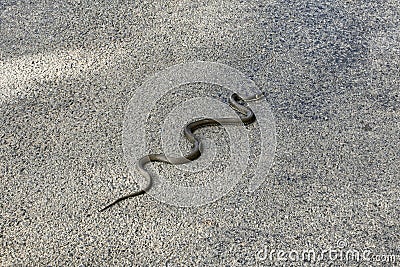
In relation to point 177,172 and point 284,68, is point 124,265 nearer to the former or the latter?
point 177,172

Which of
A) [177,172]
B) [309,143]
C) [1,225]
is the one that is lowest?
[1,225]

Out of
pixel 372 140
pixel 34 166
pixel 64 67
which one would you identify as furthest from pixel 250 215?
pixel 64 67
